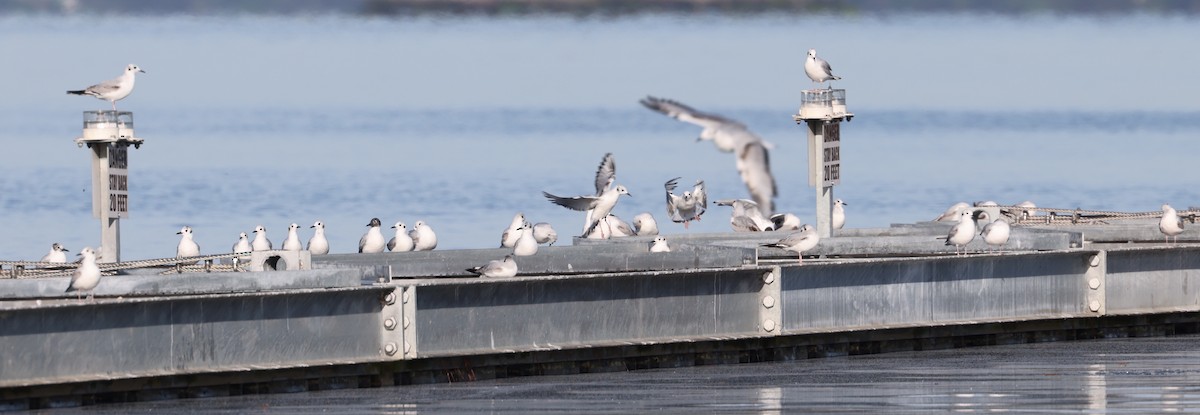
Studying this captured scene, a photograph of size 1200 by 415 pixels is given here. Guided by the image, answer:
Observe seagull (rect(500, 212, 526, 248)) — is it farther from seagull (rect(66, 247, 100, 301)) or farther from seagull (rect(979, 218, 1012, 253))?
seagull (rect(66, 247, 100, 301))

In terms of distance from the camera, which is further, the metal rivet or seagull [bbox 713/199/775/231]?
seagull [bbox 713/199/775/231]

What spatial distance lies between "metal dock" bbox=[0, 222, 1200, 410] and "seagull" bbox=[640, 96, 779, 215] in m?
0.66

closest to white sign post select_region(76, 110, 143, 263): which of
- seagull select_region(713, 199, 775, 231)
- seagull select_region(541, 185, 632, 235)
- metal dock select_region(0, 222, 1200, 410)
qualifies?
metal dock select_region(0, 222, 1200, 410)

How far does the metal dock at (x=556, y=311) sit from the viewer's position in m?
17.0

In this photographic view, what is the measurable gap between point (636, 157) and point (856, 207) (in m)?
18.9

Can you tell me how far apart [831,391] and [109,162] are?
741 cm

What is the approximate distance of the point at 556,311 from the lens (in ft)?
63.2

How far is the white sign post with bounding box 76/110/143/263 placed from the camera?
21.8 m

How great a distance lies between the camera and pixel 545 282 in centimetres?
1917

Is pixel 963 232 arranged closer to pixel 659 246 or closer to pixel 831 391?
pixel 659 246

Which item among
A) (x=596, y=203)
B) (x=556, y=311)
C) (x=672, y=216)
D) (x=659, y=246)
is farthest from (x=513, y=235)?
(x=556, y=311)

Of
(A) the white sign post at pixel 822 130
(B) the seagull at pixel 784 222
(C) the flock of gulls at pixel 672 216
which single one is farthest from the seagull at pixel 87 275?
(B) the seagull at pixel 784 222

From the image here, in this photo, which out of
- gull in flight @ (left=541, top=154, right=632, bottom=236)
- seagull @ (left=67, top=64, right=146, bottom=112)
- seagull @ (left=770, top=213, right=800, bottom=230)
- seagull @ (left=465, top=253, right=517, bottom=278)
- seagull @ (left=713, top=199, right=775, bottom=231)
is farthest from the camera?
seagull @ (left=770, top=213, right=800, bottom=230)

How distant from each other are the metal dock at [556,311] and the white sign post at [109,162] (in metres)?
1.16
